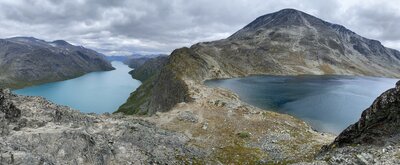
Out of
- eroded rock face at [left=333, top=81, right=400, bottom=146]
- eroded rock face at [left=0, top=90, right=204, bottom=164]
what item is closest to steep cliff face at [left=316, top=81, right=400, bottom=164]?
eroded rock face at [left=333, top=81, right=400, bottom=146]

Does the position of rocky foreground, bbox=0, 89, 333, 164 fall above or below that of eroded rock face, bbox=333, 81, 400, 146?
below

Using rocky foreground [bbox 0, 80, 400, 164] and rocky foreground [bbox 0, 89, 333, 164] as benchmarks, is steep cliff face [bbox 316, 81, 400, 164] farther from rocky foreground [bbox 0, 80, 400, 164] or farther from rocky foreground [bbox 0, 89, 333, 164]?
rocky foreground [bbox 0, 89, 333, 164]

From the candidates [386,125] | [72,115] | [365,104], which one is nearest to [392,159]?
[386,125]

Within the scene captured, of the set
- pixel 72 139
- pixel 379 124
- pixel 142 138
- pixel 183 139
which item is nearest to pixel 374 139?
pixel 379 124

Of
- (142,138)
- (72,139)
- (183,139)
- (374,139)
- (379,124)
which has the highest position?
(379,124)

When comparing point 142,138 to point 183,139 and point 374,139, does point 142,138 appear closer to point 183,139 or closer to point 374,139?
point 183,139

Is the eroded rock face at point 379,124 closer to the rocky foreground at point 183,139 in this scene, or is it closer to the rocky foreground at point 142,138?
the rocky foreground at point 183,139
